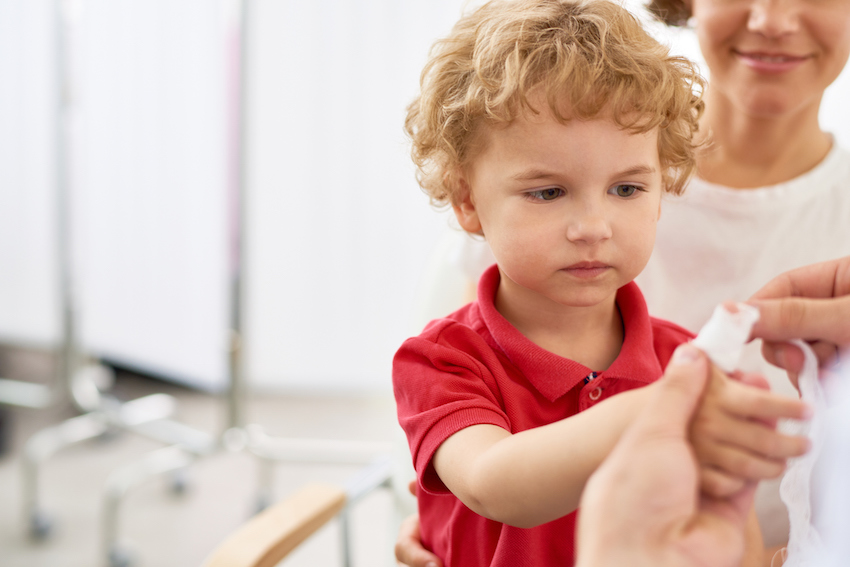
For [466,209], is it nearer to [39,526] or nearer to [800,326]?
[800,326]

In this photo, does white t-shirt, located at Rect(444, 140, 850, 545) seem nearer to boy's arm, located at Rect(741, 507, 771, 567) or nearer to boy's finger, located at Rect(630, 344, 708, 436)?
boy's arm, located at Rect(741, 507, 771, 567)

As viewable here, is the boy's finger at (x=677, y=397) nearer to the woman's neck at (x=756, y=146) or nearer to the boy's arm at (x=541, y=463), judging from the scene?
the boy's arm at (x=541, y=463)

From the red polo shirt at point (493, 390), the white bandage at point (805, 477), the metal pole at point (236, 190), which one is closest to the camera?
the white bandage at point (805, 477)

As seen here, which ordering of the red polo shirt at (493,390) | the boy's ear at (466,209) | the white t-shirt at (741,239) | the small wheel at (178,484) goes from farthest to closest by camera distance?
1. the small wheel at (178,484)
2. the white t-shirt at (741,239)
3. the boy's ear at (466,209)
4. the red polo shirt at (493,390)

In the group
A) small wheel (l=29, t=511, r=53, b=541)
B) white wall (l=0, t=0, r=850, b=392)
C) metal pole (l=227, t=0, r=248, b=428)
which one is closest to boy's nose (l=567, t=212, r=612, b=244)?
white wall (l=0, t=0, r=850, b=392)

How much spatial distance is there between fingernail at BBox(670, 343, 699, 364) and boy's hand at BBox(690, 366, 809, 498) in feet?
0.05

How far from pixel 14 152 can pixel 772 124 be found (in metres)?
2.26

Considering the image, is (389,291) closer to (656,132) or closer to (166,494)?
(166,494)

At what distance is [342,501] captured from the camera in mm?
970

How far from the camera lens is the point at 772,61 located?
0.85m

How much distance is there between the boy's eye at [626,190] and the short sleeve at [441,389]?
185 millimetres

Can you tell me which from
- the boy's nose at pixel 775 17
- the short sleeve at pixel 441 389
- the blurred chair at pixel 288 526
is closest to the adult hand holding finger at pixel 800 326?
the short sleeve at pixel 441 389

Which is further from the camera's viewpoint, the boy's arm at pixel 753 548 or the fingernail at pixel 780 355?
the boy's arm at pixel 753 548

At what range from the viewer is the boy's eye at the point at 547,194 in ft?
2.12
